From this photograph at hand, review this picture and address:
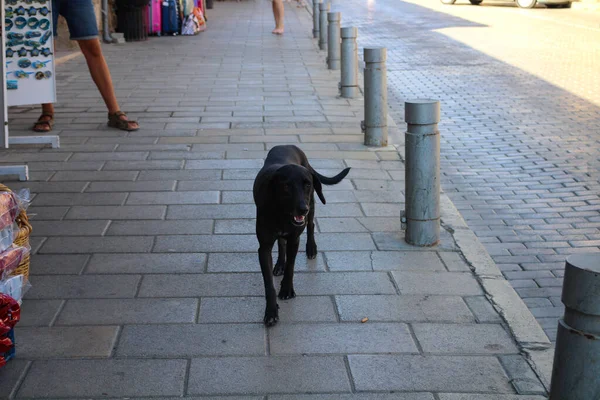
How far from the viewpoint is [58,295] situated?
4383mm

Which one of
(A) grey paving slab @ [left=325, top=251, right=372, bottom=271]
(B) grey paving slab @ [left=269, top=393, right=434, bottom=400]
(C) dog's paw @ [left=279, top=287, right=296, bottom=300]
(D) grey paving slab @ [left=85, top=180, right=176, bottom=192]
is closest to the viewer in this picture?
(B) grey paving slab @ [left=269, top=393, right=434, bottom=400]

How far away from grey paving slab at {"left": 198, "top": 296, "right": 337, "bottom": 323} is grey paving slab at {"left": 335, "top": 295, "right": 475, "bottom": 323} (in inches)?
3.6

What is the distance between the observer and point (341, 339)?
3.90 metres

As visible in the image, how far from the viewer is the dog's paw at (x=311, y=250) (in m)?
4.93

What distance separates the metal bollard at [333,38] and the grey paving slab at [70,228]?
732 cm

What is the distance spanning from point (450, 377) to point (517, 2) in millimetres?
25650

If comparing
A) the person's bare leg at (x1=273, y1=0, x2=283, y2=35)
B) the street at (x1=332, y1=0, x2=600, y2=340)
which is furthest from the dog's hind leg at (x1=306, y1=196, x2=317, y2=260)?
the person's bare leg at (x1=273, y1=0, x2=283, y2=35)

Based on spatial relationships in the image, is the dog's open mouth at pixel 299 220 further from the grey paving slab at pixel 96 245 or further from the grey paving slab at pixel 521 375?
the grey paving slab at pixel 96 245

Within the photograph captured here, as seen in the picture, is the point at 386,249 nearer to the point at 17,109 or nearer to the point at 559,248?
the point at 559,248

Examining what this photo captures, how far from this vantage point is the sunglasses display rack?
25.4ft

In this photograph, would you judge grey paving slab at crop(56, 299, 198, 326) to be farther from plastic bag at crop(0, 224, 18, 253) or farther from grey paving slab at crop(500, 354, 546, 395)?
grey paving slab at crop(500, 354, 546, 395)

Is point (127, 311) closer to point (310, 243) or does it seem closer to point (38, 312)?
point (38, 312)

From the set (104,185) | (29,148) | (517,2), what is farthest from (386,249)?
(517,2)

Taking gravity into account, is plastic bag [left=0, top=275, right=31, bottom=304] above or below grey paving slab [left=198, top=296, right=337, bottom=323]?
above
